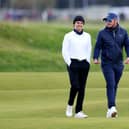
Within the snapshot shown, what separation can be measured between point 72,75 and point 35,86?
22.7 feet

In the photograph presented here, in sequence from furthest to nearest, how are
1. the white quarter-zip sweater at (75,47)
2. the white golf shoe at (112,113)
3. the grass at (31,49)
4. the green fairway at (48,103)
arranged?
the grass at (31,49) < the white quarter-zip sweater at (75,47) < the white golf shoe at (112,113) < the green fairway at (48,103)

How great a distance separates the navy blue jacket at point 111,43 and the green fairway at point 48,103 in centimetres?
116

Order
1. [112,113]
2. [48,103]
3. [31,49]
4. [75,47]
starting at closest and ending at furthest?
[112,113], [75,47], [48,103], [31,49]

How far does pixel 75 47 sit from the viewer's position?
1577 centimetres

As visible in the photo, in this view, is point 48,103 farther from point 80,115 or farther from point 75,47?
point 75,47

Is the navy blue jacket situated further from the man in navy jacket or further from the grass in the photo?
the grass

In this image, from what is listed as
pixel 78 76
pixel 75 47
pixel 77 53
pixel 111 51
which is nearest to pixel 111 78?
pixel 111 51

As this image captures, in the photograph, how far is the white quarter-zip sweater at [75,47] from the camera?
15.7 m

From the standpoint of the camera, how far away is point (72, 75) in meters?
15.8

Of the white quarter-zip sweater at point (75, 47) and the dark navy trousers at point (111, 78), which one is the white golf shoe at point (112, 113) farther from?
the white quarter-zip sweater at point (75, 47)

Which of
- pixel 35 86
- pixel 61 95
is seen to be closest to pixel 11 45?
pixel 35 86

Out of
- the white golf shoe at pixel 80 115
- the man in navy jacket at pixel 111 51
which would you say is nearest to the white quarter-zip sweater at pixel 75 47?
the man in navy jacket at pixel 111 51

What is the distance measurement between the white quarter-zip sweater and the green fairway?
3.88 feet

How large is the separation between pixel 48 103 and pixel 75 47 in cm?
349
